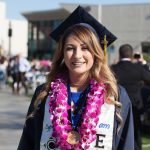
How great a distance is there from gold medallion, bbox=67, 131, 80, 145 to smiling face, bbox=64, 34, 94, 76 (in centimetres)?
35

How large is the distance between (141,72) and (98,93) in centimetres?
473

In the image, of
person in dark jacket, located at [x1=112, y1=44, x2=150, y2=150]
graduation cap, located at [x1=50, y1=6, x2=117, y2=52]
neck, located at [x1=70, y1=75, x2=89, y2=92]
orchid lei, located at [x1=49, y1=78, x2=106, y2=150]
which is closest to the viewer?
orchid lei, located at [x1=49, y1=78, x2=106, y2=150]

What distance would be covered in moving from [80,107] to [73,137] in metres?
0.19

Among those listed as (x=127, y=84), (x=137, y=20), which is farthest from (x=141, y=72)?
(x=137, y=20)

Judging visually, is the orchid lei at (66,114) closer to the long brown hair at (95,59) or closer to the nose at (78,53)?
the long brown hair at (95,59)

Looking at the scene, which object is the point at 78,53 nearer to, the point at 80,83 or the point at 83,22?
the point at 80,83

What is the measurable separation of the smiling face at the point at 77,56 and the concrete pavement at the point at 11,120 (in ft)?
21.2

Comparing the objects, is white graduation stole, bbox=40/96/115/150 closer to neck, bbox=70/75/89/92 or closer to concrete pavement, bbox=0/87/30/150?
neck, bbox=70/75/89/92

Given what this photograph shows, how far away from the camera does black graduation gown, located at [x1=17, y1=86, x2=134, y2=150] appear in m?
3.38

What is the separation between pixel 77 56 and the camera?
338cm

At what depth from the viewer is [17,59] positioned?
2238cm

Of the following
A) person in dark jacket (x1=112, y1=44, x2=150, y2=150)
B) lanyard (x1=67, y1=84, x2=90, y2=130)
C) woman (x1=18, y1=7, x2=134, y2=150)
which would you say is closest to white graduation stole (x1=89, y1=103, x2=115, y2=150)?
woman (x1=18, y1=7, x2=134, y2=150)

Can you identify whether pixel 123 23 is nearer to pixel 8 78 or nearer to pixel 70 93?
pixel 8 78

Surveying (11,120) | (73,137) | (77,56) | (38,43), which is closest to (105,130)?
(73,137)
